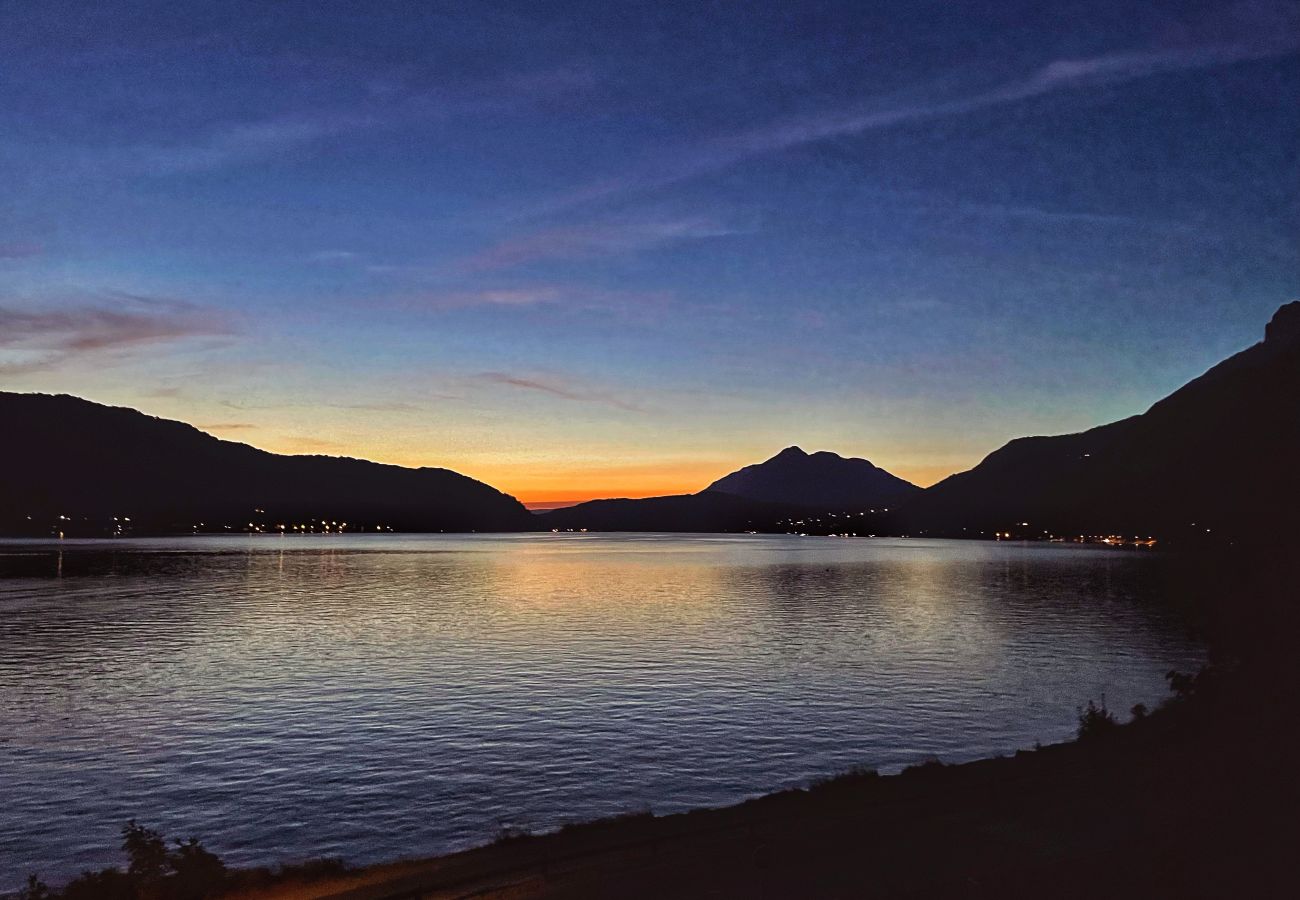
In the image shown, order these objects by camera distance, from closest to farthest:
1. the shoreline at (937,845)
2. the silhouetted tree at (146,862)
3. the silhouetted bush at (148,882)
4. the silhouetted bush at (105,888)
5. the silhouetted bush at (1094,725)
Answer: the shoreline at (937,845) < the silhouetted bush at (105,888) < the silhouetted bush at (148,882) < the silhouetted tree at (146,862) < the silhouetted bush at (1094,725)

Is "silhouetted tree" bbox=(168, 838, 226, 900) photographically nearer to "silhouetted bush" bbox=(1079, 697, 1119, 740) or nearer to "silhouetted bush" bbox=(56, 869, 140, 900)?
"silhouetted bush" bbox=(56, 869, 140, 900)

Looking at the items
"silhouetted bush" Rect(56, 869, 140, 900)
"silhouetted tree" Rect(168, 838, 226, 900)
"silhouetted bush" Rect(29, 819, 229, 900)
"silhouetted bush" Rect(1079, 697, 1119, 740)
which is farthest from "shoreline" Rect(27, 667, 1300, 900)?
"silhouetted bush" Rect(1079, 697, 1119, 740)

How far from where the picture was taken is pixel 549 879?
1936 cm

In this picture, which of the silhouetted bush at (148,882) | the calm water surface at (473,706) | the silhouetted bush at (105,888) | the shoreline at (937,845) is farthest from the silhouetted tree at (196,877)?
the calm water surface at (473,706)

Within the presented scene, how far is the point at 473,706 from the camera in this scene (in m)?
49.5

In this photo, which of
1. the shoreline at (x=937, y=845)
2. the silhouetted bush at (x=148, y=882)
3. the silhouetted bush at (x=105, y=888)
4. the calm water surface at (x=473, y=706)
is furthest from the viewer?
the calm water surface at (x=473, y=706)

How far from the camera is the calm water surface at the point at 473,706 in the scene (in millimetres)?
31188

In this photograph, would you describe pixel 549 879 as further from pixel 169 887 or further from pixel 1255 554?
pixel 1255 554

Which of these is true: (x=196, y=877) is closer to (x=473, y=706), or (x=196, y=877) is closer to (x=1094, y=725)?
(x=473, y=706)

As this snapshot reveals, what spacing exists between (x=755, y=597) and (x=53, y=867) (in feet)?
349

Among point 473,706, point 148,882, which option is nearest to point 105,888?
point 148,882

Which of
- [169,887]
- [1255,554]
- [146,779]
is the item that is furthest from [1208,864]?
[1255,554]

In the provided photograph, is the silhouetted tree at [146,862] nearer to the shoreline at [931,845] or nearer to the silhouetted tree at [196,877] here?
the silhouetted tree at [196,877]

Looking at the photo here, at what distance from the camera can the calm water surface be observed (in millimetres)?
31188
